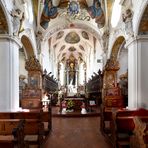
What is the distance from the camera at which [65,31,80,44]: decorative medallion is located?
72.0 ft

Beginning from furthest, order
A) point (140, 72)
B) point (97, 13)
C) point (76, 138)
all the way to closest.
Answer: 1. point (97, 13)
2. point (140, 72)
3. point (76, 138)

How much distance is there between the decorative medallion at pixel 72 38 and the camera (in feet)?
72.0

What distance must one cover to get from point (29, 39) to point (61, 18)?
3996 millimetres

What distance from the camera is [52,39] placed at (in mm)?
19984

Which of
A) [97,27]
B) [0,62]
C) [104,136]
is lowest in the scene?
[104,136]

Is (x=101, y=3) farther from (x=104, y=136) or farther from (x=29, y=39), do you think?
(x=104, y=136)

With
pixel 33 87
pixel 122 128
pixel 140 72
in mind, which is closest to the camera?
pixel 122 128

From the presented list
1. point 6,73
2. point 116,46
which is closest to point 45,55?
point 116,46

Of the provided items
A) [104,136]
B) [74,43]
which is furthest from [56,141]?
[74,43]

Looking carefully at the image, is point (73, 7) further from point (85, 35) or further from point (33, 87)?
point (85, 35)

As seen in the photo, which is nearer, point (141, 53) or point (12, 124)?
point (12, 124)

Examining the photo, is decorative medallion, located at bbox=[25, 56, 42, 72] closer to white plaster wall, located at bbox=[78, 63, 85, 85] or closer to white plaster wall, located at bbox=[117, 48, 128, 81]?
white plaster wall, located at bbox=[117, 48, 128, 81]

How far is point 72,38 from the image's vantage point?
74.9ft

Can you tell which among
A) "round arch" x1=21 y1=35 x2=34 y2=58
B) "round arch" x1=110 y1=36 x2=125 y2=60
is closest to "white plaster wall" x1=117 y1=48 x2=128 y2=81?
"round arch" x1=110 y1=36 x2=125 y2=60
